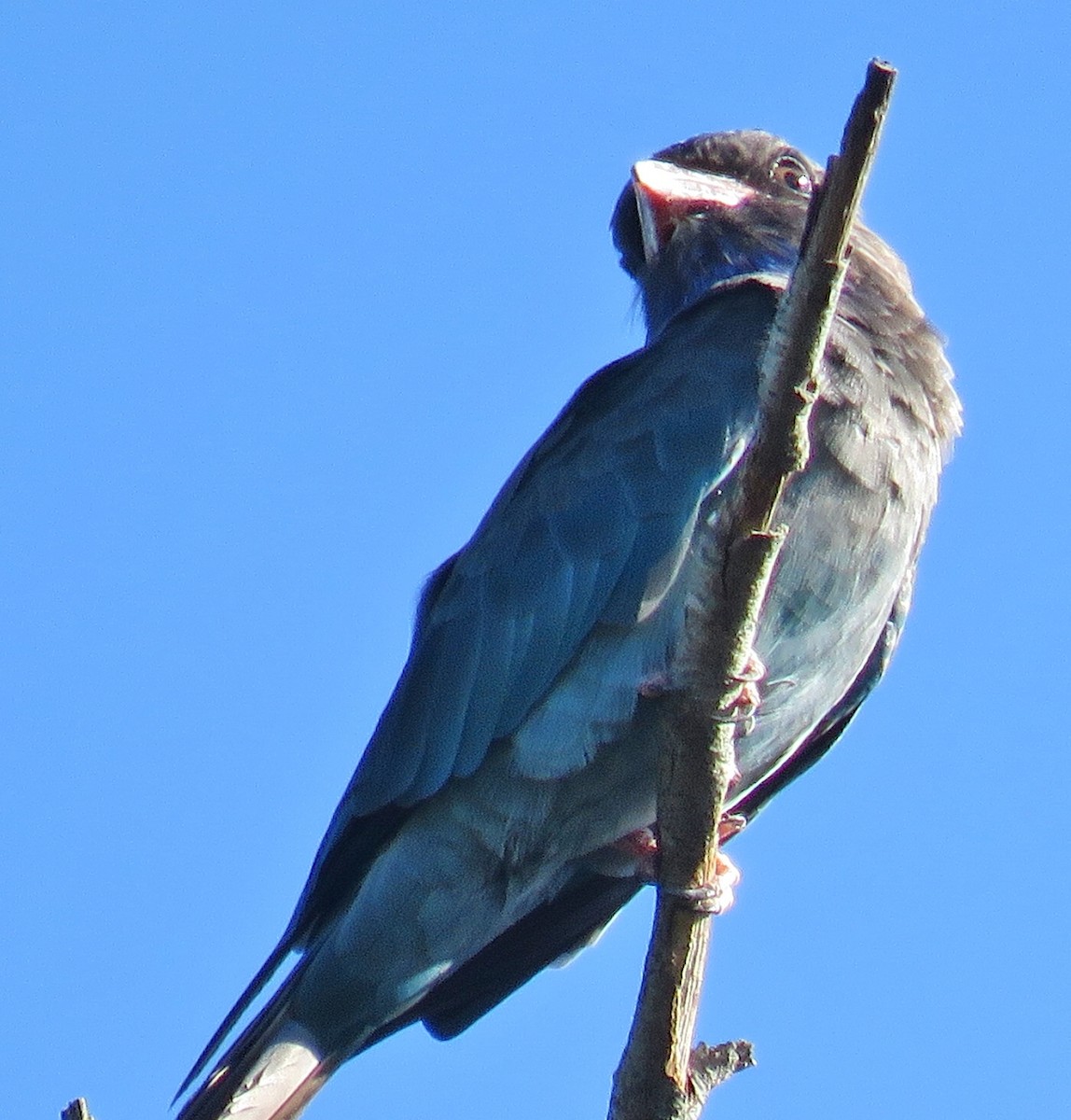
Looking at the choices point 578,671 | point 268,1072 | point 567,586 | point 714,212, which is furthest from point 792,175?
point 268,1072

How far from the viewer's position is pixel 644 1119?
4.83 metres

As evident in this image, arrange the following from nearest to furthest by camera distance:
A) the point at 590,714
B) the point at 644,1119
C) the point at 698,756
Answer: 1. the point at 698,756
2. the point at 644,1119
3. the point at 590,714

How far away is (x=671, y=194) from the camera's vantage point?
24.5 feet

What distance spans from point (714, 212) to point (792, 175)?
479mm

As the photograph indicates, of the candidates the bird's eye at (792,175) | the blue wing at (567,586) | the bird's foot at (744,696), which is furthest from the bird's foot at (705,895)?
the bird's eye at (792,175)

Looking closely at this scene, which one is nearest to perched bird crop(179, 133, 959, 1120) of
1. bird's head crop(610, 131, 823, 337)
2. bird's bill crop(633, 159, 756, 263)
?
bird's head crop(610, 131, 823, 337)

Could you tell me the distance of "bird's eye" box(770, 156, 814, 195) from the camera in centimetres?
762

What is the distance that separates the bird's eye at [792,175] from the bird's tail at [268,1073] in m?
3.95

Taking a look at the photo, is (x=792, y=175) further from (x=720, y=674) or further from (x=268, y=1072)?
(x=268, y=1072)

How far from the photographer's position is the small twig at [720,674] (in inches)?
151

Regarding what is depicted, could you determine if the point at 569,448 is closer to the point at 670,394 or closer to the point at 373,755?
the point at 670,394

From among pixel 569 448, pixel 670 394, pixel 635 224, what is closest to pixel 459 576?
pixel 569 448

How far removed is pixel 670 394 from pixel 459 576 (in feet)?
3.56

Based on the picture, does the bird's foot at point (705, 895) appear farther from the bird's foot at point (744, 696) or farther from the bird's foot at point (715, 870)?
the bird's foot at point (744, 696)
